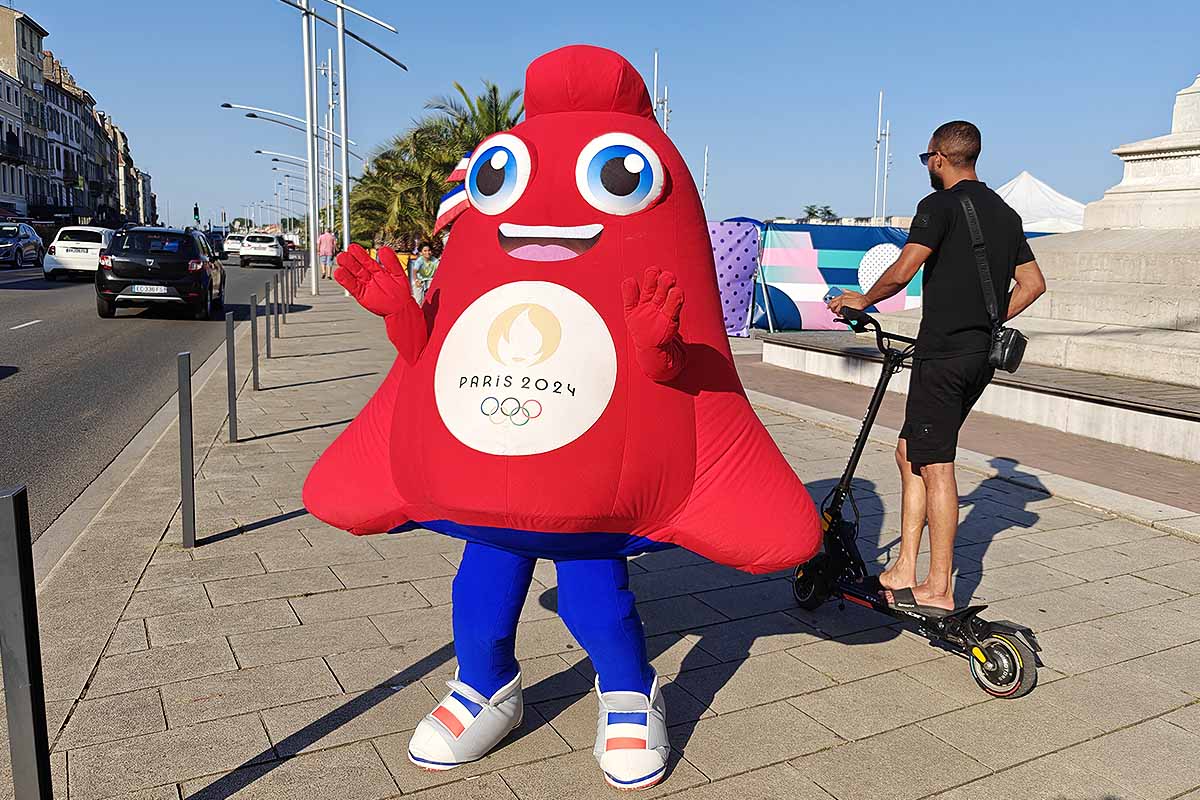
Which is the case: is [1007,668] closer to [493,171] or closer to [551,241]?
[551,241]

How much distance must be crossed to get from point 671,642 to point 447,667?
96 centimetres

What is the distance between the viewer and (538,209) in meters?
3.14

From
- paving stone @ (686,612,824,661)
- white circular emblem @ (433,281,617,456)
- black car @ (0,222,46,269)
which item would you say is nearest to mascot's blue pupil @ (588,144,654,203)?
white circular emblem @ (433,281,617,456)

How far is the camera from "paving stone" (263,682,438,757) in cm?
335

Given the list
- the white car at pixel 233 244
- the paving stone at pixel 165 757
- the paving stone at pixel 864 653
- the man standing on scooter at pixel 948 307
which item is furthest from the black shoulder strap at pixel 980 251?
the white car at pixel 233 244

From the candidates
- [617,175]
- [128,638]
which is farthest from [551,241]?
[128,638]

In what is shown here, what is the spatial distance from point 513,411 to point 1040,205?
36047 mm

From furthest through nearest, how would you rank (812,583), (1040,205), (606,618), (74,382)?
(1040,205), (74,382), (812,583), (606,618)

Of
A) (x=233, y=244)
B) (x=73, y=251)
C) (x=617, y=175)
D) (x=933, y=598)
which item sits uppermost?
(x=233, y=244)

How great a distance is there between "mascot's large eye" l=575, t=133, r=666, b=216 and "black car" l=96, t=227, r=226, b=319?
55.0 feet

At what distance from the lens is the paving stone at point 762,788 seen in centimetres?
307

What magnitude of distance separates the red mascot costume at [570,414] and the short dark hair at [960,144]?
1.45 m

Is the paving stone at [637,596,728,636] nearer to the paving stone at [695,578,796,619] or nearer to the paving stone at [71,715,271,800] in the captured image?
the paving stone at [695,578,796,619]

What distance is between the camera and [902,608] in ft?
13.6
